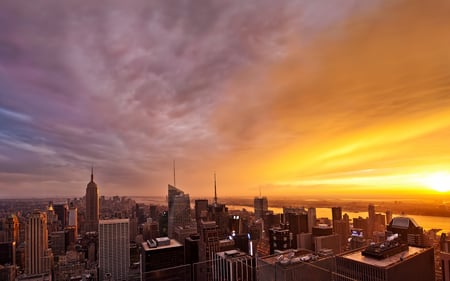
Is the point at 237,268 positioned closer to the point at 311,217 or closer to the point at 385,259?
the point at 385,259

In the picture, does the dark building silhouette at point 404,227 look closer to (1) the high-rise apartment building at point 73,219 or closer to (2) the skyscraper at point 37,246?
(2) the skyscraper at point 37,246

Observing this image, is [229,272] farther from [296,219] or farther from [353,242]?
[296,219]

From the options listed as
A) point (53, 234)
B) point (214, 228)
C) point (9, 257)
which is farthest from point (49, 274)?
point (214, 228)

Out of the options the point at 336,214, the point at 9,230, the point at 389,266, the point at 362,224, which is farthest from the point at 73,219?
the point at 389,266

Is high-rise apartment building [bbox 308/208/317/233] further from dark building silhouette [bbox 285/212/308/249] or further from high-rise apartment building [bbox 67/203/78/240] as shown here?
high-rise apartment building [bbox 67/203/78/240]

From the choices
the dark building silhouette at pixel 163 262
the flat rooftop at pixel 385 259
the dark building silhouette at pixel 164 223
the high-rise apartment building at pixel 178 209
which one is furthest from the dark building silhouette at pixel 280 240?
the dark building silhouette at pixel 164 223
